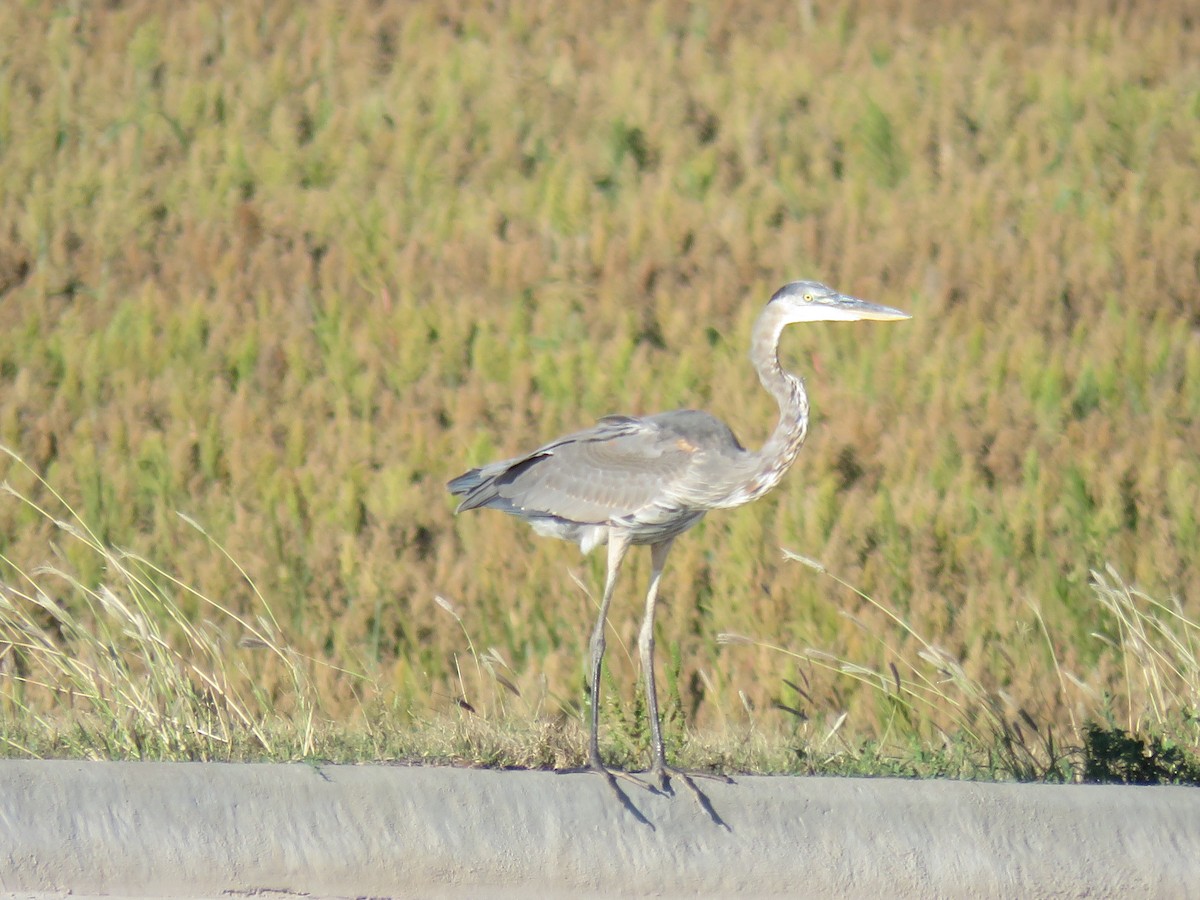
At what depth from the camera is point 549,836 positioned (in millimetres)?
4031

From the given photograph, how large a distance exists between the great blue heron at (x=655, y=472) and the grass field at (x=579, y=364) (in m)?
0.52

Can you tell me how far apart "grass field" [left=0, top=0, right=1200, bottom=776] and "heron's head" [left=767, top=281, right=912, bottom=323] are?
1.23 metres

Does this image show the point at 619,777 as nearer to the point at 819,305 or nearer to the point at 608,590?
the point at 608,590

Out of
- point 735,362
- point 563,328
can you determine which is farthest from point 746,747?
point 563,328

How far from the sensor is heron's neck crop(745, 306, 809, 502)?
17.2 feet

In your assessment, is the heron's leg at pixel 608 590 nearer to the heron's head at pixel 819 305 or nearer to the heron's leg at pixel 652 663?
the heron's leg at pixel 652 663

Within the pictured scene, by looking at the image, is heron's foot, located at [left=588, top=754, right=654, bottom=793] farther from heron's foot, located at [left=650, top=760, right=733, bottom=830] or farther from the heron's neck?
the heron's neck

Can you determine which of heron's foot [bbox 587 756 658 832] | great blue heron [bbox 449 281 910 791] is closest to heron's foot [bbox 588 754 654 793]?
heron's foot [bbox 587 756 658 832]

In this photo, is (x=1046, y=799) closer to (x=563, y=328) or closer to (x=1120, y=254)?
(x=563, y=328)

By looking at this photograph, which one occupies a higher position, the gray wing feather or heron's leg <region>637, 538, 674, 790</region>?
the gray wing feather

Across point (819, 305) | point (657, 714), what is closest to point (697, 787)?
point (657, 714)

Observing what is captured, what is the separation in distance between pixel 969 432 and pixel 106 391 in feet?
17.4

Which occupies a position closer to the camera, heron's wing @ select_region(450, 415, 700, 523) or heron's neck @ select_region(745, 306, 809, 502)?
heron's neck @ select_region(745, 306, 809, 502)

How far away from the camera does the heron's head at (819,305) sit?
5.30 m
